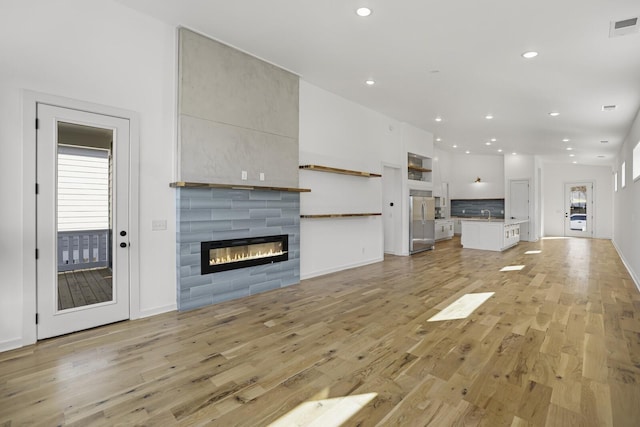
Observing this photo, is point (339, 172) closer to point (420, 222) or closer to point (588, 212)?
point (420, 222)

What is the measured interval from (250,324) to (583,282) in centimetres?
553

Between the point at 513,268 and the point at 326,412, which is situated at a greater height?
the point at 513,268

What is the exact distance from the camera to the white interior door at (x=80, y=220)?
310cm

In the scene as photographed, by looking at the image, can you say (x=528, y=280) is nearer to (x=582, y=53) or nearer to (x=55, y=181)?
(x=582, y=53)

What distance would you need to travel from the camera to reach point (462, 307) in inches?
162

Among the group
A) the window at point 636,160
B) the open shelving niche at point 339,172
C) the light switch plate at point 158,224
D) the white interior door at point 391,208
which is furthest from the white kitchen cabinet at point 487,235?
the light switch plate at point 158,224

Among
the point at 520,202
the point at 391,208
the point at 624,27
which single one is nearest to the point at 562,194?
the point at 520,202

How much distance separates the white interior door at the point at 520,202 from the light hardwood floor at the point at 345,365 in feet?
26.3

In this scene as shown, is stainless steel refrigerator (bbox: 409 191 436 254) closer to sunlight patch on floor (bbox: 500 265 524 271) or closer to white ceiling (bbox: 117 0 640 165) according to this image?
sunlight patch on floor (bbox: 500 265 524 271)

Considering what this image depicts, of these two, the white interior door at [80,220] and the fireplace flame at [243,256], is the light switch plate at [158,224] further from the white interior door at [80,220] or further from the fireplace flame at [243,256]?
the fireplace flame at [243,256]

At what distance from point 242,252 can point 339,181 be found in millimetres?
2488

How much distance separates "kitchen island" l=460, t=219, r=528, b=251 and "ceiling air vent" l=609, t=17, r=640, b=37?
6192mm

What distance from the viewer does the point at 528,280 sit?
18.5 feet

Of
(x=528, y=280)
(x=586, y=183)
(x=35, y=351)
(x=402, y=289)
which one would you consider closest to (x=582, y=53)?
(x=528, y=280)
